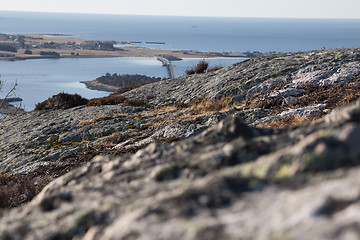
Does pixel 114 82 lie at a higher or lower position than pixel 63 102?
lower

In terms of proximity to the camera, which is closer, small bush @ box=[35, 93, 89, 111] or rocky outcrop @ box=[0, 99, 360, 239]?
rocky outcrop @ box=[0, 99, 360, 239]

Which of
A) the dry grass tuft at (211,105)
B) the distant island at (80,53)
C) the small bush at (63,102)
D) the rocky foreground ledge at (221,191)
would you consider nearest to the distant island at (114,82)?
the distant island at (80,53)

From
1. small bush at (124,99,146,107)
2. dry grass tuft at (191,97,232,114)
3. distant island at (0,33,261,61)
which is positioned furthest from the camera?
distant island at (0,33,261,61)

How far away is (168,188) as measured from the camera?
2768mm

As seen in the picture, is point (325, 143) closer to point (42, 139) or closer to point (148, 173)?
point (148, 173)

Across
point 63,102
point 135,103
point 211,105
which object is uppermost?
point 211,105

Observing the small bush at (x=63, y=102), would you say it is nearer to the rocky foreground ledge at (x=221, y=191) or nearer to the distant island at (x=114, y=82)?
the rocky foreground ledge at (x=221, y=191)

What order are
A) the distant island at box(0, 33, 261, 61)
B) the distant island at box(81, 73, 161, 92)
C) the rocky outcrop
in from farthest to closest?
the distant island at box(0, 33, 261, 61), the distant island at box(81, 73, 161, 92), the rocky outcrop

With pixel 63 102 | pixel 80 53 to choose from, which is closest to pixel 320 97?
pixel 63 102

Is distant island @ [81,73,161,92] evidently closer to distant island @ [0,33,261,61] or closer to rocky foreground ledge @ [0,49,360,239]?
distant island @ [0,33,261,61]

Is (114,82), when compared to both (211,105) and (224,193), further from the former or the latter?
(224,193)

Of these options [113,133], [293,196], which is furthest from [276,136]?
[113,133]

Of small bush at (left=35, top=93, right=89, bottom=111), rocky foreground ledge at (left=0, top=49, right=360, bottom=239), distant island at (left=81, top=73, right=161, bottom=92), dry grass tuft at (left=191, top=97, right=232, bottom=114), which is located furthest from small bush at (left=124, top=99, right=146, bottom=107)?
distant island at (left=81, top=73, right=161, bottom=92)

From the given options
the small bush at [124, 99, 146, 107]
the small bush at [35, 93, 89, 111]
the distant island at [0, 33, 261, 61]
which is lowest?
the small bush at [35, 93, 89, 111]
